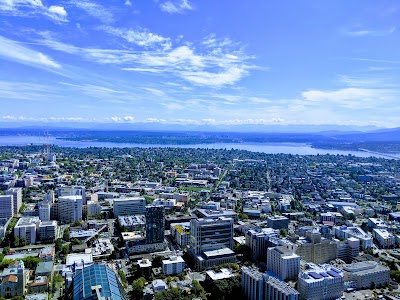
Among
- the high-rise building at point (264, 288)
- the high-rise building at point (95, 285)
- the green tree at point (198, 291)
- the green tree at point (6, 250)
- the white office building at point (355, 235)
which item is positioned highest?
the high-rise building at point (95, 285)

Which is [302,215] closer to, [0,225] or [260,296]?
[260,296]

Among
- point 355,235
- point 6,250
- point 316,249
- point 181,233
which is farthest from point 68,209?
point 355,235

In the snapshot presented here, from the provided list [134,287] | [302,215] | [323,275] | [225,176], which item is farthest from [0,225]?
[225,176]

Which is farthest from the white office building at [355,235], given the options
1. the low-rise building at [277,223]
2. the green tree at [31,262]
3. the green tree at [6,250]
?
the green tree at [6,250]

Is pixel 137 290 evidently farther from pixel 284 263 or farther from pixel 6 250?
pixel 6 250

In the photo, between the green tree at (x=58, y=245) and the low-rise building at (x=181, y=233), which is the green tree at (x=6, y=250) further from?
the low-rise building at (x=181, y=233)

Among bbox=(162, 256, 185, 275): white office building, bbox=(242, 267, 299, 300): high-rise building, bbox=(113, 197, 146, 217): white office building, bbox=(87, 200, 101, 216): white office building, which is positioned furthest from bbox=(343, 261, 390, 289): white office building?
bbox=(87, 200, 101, 216): white office building
